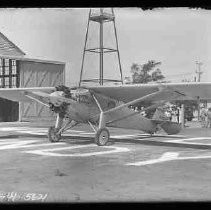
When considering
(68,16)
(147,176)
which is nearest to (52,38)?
(68,16)

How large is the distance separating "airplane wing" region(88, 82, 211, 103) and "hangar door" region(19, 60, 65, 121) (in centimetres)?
1894

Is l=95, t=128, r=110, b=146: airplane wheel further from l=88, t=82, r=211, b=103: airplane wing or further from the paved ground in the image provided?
l=88, t=82, r=211, b=103: airplane wing

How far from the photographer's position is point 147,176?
349 inches

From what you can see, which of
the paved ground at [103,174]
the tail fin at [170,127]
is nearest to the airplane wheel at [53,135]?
the paved ground at [103,174]

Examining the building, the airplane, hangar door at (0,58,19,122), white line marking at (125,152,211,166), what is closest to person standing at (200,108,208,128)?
the building

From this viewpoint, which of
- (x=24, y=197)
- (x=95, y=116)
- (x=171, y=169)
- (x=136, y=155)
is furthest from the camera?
(x=95, y=116)

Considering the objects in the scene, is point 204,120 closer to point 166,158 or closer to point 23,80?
point 23,80

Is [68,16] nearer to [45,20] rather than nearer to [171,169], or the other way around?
[45,20]

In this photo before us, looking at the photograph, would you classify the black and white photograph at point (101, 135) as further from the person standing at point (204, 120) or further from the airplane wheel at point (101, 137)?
the person standing at point (204, 120)

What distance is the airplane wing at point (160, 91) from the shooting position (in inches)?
574

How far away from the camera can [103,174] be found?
8.92 m

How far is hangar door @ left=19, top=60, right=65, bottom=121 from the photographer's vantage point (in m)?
35.8

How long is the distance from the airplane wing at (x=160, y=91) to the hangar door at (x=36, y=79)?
746 inches

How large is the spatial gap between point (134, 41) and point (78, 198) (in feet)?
11.2
